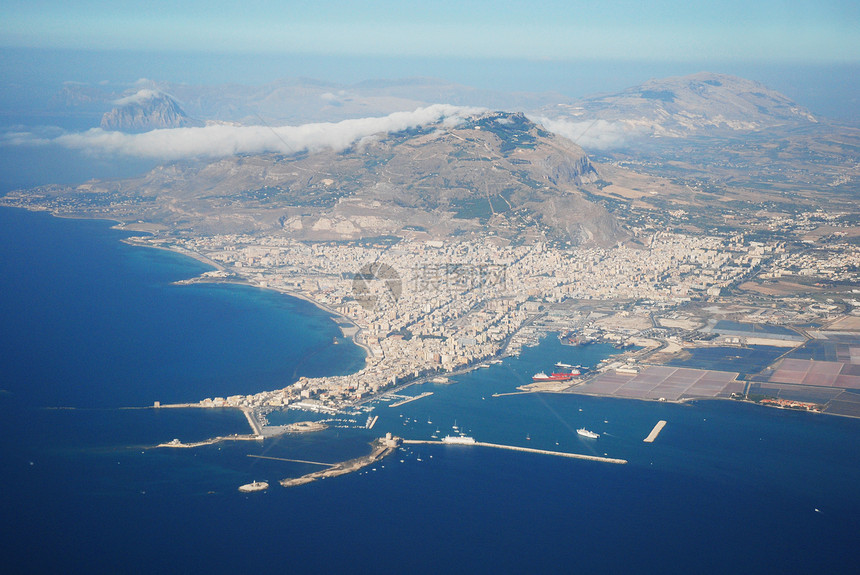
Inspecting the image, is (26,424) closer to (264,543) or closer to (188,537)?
(188,537)

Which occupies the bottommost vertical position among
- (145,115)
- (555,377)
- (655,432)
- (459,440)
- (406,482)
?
(406,482)

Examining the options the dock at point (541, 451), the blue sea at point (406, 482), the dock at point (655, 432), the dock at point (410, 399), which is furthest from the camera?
the dock at point (410, 399)

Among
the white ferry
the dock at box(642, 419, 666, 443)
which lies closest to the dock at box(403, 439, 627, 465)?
the white ferry

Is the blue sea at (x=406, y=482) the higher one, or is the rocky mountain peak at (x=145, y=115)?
the rocky mountain peak at (x=145, y=115)

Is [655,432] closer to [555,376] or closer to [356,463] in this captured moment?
[555,376]

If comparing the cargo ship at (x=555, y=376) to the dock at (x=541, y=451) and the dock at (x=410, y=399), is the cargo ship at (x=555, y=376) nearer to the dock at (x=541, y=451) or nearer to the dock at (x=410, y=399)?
the dock at (x=410, y=399)

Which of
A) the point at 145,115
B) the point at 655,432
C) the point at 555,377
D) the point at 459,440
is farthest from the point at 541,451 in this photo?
the point at 145,115

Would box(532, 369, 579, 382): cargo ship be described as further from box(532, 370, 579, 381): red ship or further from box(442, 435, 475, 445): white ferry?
box(442, 435, 475, 445): white ferry

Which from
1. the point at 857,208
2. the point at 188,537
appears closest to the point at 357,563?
the point at 188,537

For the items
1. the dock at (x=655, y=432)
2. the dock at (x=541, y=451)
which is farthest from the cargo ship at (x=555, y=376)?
the dock at (x=541, y=451)
